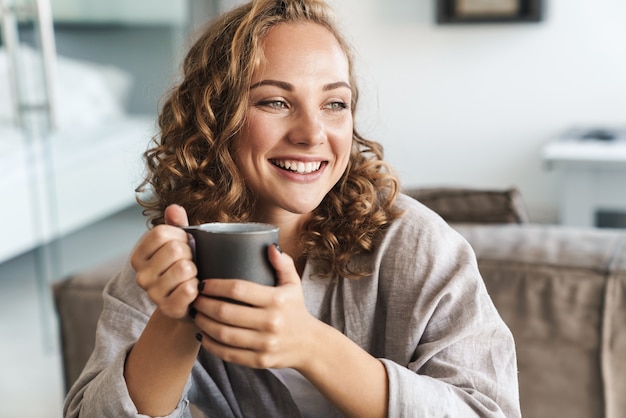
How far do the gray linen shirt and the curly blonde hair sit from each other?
0.11 feet

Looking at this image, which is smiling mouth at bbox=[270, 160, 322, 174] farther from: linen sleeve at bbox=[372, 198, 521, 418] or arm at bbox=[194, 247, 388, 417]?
arm at bbox=[194, 247, 388, 417]

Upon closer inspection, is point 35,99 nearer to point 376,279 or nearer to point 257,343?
point 376,279

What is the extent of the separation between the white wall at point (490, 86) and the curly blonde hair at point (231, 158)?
334 cm

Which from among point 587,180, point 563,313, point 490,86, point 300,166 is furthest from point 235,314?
A: point 490,86

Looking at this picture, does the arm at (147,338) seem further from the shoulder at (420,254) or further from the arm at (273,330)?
the shoulder at (420,254)

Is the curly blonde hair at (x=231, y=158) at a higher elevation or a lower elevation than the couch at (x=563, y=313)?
higher

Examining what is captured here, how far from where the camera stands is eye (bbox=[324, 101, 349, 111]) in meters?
1.12

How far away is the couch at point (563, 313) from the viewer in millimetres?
1511

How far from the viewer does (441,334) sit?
106 centimetres

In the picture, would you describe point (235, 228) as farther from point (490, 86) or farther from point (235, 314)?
point (490, 86)

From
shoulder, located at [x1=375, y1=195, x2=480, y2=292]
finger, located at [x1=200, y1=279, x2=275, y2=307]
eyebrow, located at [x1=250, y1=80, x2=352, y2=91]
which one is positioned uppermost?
eyebrow, located at [x1=250, y1=80, x2=352, y2=91]

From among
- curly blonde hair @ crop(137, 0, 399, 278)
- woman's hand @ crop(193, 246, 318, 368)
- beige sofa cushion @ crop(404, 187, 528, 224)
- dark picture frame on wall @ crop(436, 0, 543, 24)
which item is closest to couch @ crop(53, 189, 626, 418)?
beige sofa cushion @ crop(404, 187, 528, 224)

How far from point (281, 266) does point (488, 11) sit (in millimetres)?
4193

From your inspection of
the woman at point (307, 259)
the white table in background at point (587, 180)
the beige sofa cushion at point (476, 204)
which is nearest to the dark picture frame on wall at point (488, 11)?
the white table in background at point (587, 180)
